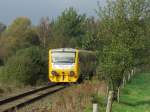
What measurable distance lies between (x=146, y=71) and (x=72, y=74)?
2973 centimetres

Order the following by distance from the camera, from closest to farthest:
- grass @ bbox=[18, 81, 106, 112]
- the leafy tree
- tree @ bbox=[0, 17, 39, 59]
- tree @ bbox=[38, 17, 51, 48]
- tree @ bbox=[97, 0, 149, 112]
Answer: grass @ bbox=[18, 81, 106, 112]
tree @ bbox=[97, 0, 149, 112]
tree @ bbox=[0, 17, 39, 59]
the leafy tree
tree @ bbox=[38, 17, 51, 48]

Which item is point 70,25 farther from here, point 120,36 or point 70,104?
point 70,104

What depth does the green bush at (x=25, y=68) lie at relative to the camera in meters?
38.9

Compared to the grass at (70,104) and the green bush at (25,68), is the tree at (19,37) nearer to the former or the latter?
the green bush at (25,68)

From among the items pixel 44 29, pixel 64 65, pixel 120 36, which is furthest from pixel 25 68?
pixel 44 29

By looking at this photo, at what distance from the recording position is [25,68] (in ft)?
130

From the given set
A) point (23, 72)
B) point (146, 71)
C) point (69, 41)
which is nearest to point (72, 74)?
point (23, 72)

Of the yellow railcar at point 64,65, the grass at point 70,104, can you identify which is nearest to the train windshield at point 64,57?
the yellow railcar at point 64,65

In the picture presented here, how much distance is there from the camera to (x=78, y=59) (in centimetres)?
3978

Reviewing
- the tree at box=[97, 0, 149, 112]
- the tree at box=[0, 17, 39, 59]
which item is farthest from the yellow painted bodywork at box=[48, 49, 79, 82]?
the tree at box=[0, 17, 39, 59]

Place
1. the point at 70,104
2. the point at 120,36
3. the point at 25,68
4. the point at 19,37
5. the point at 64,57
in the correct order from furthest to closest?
the point at 19,37 < the point at 25,68 < the point at 64,57 < the point at 120,36 < the point at 70,104

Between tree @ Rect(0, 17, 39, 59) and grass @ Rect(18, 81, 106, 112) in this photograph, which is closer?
grass @ Rect(18, 81, 106, 112)

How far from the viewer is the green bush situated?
38875 millimetres

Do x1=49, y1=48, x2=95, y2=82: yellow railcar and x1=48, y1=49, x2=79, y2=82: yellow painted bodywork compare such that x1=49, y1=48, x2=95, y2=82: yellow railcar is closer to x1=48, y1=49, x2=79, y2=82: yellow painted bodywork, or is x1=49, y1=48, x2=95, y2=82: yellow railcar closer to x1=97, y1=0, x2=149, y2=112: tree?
x1=48, y1=49, x2=79, y2=82: yellow painted bodywork
